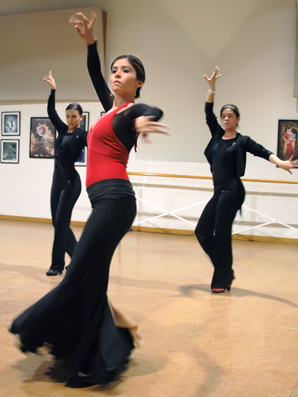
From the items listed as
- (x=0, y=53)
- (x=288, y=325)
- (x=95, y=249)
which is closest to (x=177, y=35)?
(x=0, y=53)

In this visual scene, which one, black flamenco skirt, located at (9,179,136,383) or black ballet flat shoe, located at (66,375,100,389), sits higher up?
black flamenco skirt, located at (9,179,136,383)

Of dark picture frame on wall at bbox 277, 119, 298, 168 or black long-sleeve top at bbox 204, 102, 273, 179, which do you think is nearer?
black long-sleeve top at bbox 204, 102, 273, 179

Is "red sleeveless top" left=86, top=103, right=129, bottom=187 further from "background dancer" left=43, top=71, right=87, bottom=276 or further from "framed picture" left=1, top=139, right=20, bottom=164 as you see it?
"framed picture" left=1, top=139, right=20, bottom=164

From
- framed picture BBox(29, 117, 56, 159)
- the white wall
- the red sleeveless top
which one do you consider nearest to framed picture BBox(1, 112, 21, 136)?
the white wall

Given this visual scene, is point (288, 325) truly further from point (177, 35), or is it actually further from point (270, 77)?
point (177, 35)

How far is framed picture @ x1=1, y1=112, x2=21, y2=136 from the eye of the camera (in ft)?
29.0

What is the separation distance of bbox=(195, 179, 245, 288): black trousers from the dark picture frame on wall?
3.70 metres

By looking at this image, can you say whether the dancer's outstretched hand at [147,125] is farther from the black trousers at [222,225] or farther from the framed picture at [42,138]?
the framed picture at [42,138]

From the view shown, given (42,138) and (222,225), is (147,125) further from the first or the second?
(42,138)

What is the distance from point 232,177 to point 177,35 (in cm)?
498

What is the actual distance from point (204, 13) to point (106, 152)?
628 centimetres

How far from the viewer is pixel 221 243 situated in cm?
371

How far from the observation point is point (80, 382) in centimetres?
192

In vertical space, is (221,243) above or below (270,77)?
below
